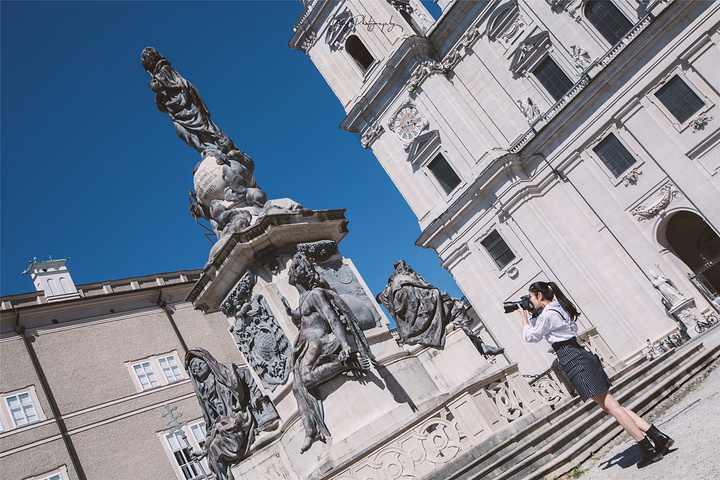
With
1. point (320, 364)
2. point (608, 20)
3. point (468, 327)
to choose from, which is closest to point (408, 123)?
point (608, 20)

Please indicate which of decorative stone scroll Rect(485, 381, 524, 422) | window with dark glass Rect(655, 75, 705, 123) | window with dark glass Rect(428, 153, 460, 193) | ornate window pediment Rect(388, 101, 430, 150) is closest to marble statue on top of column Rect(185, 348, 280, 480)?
decorative stone scroll Rect(485, 381, 524, 422)

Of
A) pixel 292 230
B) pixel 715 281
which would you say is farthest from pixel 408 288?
pixel 715 281

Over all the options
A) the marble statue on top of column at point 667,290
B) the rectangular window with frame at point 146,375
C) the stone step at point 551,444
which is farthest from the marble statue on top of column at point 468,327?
the rectangular window with frame at point 146,375

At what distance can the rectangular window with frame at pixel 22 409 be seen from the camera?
22.9 metres

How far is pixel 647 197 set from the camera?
2550 cm

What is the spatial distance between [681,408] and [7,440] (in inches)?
927

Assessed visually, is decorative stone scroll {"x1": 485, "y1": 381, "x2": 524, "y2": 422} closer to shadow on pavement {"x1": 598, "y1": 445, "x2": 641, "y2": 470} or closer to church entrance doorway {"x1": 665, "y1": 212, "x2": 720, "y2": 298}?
shadow on pavement {"x1": 598, "y1": 445, "x2": 641, "y2": 470}

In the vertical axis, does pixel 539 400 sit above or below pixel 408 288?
below

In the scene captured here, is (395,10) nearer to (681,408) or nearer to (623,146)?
(623,146)

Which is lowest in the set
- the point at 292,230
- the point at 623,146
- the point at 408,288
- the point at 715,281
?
the point at 715,281

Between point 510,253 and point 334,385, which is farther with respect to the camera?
point 510,253

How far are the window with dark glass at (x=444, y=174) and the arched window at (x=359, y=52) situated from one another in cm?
780

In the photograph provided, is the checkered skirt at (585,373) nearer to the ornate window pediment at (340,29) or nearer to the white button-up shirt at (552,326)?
the white button-up shirt at (552,326)

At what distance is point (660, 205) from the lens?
24984 millimetres
